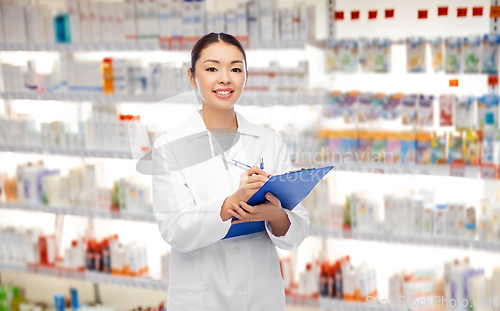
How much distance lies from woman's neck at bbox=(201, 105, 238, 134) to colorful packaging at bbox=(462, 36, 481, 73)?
169cm

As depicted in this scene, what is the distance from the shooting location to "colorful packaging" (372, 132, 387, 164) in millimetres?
2844

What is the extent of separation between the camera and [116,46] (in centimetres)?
313

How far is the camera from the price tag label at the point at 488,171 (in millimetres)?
2619

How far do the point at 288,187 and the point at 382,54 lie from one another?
1769mm

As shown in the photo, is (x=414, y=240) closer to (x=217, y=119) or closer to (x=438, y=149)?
(x=438, y=149)

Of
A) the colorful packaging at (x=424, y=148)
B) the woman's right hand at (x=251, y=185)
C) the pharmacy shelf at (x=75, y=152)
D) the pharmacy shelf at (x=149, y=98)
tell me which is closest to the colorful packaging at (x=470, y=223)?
the colorful packaging at (x=424, y=148)

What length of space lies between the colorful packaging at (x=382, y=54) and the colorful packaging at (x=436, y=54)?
248 millimetres

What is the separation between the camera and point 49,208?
3.46m

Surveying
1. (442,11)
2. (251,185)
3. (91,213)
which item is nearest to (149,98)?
(91,213)

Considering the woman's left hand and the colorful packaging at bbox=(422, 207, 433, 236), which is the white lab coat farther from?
the colorful packaging at bbox=(422, 207, 433, 236)

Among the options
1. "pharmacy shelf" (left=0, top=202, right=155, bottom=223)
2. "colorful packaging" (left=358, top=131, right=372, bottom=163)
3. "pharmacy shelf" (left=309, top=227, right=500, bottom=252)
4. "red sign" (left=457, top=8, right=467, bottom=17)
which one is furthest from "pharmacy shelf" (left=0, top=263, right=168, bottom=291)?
"red sign" (left=457, top=8, right=467, bottom=17)

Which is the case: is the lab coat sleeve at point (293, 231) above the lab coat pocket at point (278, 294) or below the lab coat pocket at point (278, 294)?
above

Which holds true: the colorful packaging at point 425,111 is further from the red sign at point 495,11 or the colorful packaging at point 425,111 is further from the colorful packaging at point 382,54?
the red sign at point 495,11

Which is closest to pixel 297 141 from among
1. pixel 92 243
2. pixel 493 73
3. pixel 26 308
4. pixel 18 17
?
pixel 493 73
